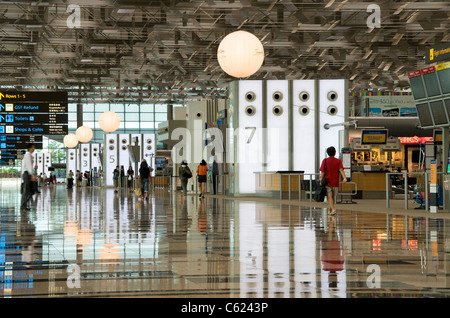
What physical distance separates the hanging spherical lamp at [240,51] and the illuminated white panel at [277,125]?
13.7 metres

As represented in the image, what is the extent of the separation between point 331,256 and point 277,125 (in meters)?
21.8

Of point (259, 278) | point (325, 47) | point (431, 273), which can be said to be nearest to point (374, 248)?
point (431, 273)

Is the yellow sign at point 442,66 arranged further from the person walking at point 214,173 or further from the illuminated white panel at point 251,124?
the person walking at point 214,173

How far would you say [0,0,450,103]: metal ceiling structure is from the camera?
98.5 feet

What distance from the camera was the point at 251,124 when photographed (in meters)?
29.4

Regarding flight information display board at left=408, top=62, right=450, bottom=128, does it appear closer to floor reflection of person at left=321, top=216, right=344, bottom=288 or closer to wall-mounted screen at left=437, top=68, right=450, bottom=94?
wall-mounted screen at left=437, top=68, right=450, bottom=94

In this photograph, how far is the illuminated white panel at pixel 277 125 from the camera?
28984 millimetres

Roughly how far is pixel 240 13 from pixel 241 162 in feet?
21.4

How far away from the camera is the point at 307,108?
29.0 m

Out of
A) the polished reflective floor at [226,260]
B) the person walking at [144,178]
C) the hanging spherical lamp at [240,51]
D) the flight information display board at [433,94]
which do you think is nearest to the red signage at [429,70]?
the flight information display board at [433,94]

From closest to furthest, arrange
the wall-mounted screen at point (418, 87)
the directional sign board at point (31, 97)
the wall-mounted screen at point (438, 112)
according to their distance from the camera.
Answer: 1. the wall-mounted screen at point (438, 112)
2. the wall-mounted screen at point (418, 87)
3. the directional sign board at point (31, 97)

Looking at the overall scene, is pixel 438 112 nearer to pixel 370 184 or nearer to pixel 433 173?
pixel 433 173

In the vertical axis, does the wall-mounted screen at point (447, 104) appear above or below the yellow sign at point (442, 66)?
below

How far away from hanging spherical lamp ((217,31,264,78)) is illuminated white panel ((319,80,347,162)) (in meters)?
13.8
